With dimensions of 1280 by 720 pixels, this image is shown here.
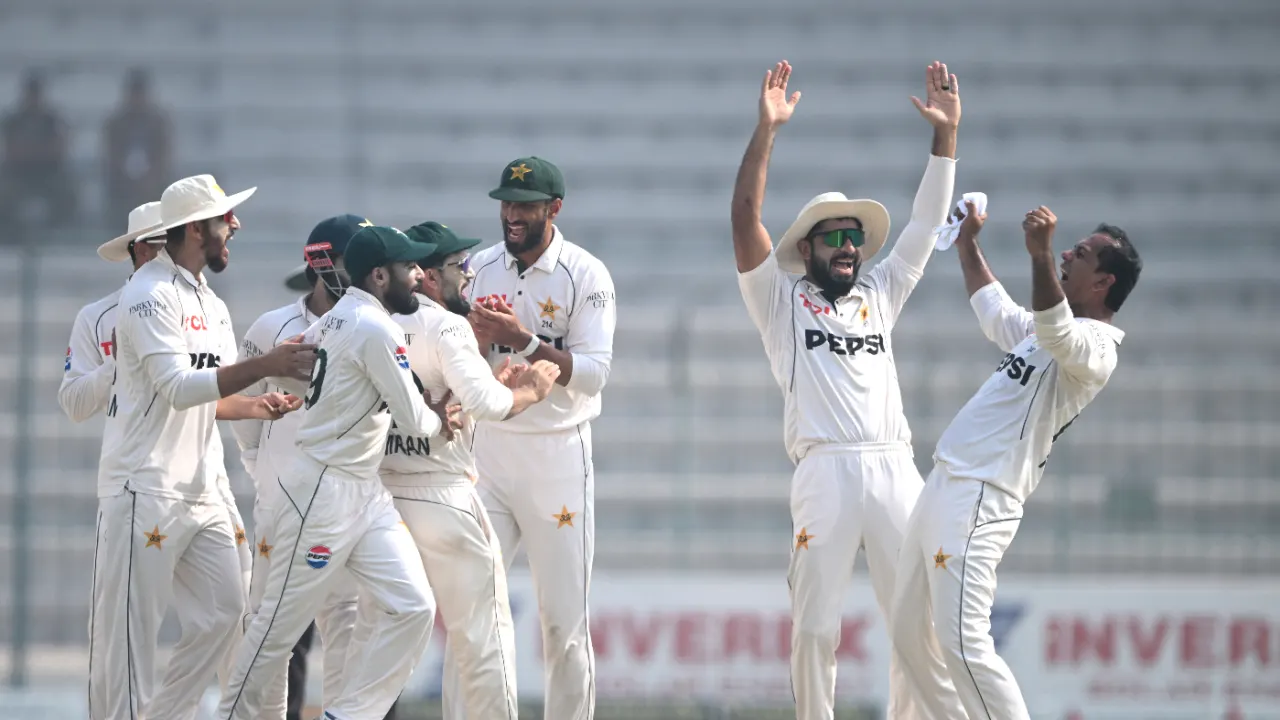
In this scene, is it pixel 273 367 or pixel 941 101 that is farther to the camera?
pixel 941 101

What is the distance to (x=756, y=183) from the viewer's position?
17.7 feet

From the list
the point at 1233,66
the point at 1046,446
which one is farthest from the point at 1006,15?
the point at 1046,446

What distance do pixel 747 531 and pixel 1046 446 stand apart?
21.2 ft

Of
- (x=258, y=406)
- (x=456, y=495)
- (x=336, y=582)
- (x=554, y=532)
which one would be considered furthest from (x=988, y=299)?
(x=258, y=406)

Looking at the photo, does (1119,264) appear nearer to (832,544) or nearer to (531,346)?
(832,544)

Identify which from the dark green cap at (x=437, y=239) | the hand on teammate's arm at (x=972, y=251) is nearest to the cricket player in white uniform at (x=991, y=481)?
the hand on teammate's arm at (x=972, y=251)

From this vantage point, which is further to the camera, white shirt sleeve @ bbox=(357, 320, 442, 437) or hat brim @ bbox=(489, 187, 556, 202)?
hat brim @ bbox=(489, 187, 556, 202)

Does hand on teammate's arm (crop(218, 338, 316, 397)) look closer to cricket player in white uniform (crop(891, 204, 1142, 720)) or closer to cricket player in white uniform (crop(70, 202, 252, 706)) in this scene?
cricket player in white uniform (crop(70, 202, 252, 706))

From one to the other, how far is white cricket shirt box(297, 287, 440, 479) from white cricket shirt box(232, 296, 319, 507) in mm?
714

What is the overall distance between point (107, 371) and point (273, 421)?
63 cm

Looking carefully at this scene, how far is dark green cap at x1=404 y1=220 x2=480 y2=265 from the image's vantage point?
5176 mm

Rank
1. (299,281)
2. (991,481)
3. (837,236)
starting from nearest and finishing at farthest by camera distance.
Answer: (991,481) → (837,236) → (299,281)

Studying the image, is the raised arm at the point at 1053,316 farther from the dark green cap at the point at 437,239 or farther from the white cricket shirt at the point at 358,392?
the white cricket shirt at the point at 358,392

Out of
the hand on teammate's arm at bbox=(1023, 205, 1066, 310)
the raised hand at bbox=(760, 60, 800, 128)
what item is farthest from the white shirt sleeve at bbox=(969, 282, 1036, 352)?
the raised hand at bbox=(760, 60, 800, 128)
